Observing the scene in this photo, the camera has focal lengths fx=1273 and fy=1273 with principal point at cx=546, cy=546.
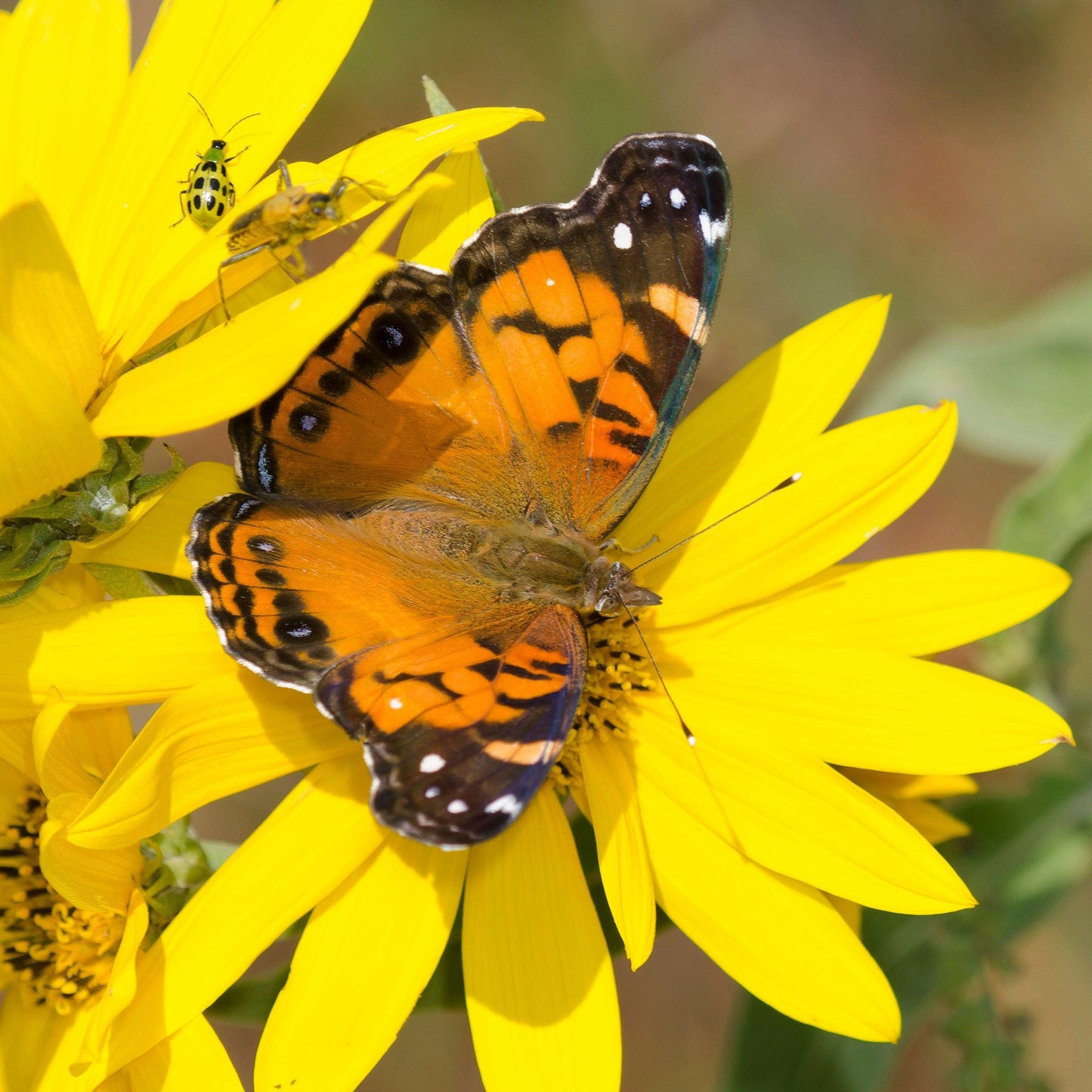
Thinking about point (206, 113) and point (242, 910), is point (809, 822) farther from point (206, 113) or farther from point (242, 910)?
point (206, 113)

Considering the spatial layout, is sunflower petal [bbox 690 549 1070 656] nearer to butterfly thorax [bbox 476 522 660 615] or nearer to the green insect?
butterfly thorax [bbox 476 522 660 615]

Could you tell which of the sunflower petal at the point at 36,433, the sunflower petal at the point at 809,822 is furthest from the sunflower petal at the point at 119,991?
the sunflower petal at the point at 809,822

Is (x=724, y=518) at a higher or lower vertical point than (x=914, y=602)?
higher

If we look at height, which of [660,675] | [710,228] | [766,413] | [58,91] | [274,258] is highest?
[58,91]

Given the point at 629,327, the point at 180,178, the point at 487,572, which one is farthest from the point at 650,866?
the point at 180,178

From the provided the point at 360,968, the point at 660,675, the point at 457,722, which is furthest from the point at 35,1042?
the point at 660,675

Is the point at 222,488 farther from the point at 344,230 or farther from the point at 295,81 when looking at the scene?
the point at 295,81

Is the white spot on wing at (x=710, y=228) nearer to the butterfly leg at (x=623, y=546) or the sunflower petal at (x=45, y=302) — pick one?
the butterfly leg at (x=623, y=546)
